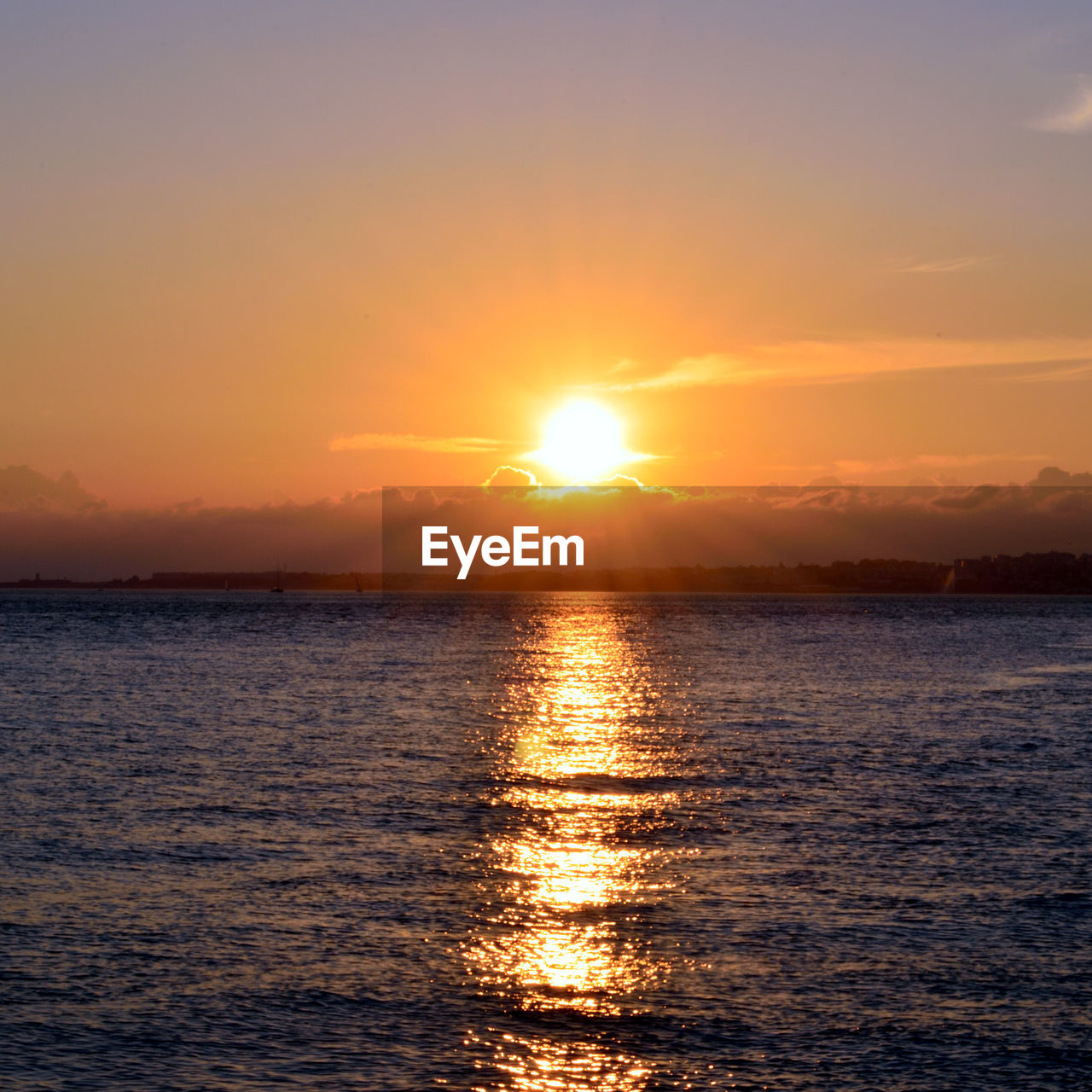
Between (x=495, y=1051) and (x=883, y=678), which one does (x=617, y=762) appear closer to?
(x=495, y=1051)

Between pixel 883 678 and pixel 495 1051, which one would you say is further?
pixel 883 678

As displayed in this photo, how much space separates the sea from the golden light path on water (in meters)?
0.08

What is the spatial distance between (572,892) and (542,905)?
3.51 feet

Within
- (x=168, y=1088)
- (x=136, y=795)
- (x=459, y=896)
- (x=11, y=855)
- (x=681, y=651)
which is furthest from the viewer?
(x=681, y=651)

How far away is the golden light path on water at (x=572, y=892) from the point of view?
1452 cm

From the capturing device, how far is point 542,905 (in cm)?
2084

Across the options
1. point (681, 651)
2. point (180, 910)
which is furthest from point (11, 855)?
point (681, 651)

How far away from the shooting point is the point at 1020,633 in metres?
160

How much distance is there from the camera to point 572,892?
71.4 feet

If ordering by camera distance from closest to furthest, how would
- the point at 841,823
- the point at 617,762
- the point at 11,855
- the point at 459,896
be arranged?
1. the point at 459,896
2. the point at 11,855
3. the point at 841,823
4. the point at 617,762

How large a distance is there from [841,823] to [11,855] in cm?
1811

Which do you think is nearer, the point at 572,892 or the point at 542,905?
the point at 542,905

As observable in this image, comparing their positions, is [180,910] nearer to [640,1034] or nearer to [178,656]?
[640,1034]

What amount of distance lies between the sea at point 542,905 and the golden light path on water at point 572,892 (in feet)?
0.27
